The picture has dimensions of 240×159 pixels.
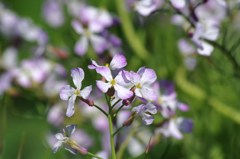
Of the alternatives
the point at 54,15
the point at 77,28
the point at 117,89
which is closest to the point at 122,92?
the point at 117,89

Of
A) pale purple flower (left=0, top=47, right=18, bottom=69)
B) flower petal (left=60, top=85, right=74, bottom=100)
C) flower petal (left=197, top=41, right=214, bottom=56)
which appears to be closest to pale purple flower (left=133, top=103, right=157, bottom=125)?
flower petal (left=60, top=85, right=74, bottom=100)

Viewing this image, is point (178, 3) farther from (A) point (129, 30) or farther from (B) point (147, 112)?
(A) point (129, 30)

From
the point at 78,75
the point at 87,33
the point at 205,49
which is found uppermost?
the point at 78,75

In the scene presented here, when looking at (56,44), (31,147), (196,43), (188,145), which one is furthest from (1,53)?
(196,43)

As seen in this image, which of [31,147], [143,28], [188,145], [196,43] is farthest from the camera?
[143,28]

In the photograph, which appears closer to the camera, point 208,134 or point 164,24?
point 208,134

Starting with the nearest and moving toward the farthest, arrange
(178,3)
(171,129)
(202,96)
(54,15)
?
(178,3) → (171,129) → (202,96) → (54,15)

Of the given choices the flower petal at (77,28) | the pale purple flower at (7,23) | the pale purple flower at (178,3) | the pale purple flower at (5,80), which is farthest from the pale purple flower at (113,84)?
the pale purple flower at (7,23)

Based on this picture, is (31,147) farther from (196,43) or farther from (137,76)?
(137,76)
